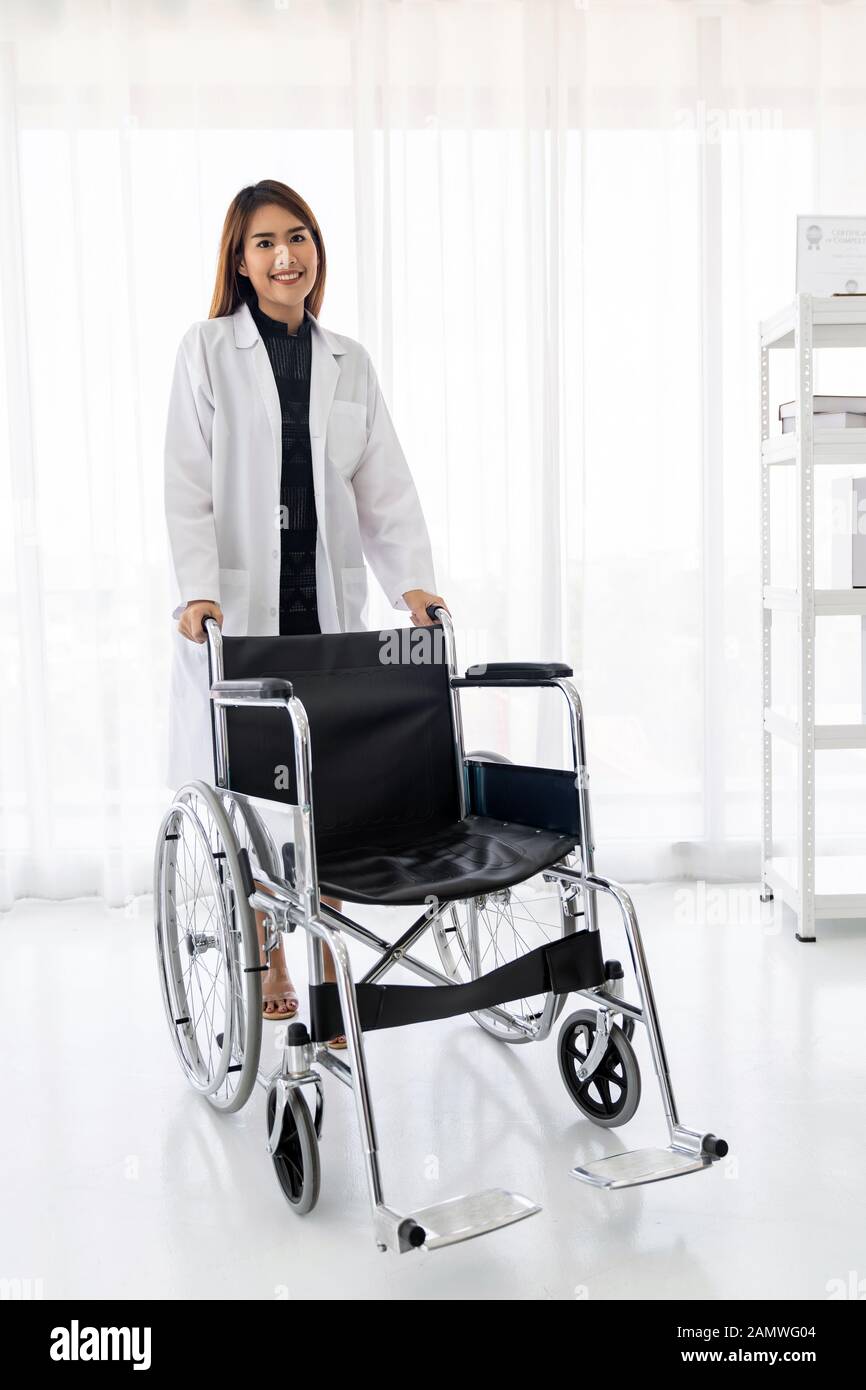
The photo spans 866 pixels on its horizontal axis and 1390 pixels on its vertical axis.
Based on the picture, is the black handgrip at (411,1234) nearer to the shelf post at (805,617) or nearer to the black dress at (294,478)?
the black dress at (294,478)

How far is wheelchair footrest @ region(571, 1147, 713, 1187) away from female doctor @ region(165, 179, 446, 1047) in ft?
2.32

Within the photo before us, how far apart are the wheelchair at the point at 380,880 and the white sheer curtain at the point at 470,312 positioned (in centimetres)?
109

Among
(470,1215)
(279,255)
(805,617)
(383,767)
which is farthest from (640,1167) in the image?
(279,255)

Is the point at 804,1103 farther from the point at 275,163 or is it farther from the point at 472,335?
the point at 275,163

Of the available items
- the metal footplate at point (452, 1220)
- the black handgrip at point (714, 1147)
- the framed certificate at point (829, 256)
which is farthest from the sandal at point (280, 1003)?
the framed certificate at point (829, 256)

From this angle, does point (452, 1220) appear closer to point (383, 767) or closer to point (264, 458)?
point (383, 767)

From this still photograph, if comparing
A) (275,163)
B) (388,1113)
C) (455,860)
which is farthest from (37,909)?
(275,163)

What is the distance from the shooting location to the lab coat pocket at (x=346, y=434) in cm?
228

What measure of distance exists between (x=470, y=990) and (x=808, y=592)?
145 centimetres

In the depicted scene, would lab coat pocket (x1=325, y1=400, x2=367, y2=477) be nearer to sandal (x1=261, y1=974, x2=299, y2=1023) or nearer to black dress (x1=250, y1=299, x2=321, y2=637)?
black dress (x1=250, y1=299, x2=321, y2=637)

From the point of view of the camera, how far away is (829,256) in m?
2.67

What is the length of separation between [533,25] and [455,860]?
227 centimetres
